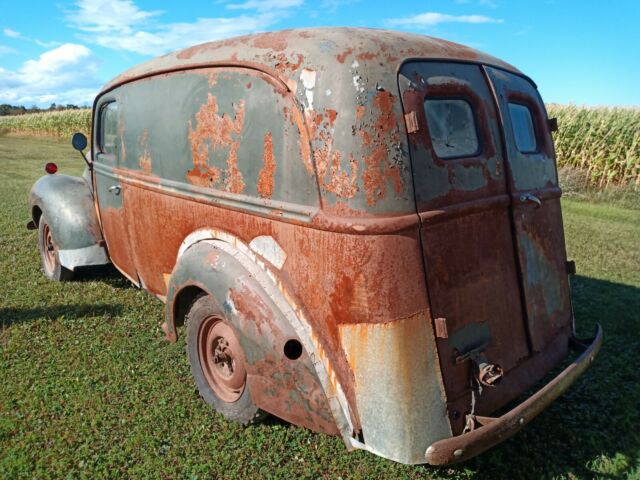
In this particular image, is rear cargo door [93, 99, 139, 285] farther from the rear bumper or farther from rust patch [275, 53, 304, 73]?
the rear bumper

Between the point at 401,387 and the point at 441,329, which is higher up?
the point at 441,329

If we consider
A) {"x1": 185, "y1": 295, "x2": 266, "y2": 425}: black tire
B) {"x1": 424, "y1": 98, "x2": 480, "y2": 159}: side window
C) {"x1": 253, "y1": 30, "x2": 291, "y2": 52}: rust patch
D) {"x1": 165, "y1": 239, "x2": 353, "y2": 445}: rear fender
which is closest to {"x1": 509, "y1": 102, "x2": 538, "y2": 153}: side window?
{"x1": 424, "y1": 98, "x2": 480, "y2": 159}: side window

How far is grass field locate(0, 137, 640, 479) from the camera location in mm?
2941

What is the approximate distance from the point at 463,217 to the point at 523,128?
3.52 ft

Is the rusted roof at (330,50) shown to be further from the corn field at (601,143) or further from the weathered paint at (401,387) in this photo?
the corn field at (601,143)

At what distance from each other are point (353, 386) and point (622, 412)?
2288 millimetres

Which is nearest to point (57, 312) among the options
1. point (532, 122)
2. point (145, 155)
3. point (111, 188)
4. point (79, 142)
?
point (111, 188)

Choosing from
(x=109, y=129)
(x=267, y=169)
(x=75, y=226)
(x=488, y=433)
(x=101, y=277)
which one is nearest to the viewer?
(x=488, y=433)

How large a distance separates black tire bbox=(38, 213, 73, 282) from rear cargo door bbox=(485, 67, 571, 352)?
471cm

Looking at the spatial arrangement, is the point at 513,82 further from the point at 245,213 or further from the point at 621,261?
the point at 621,261

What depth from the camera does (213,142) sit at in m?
3.13

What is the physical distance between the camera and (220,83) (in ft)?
10.1

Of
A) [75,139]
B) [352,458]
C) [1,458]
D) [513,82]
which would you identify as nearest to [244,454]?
[352,458]

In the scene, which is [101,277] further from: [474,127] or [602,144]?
[602,144]
